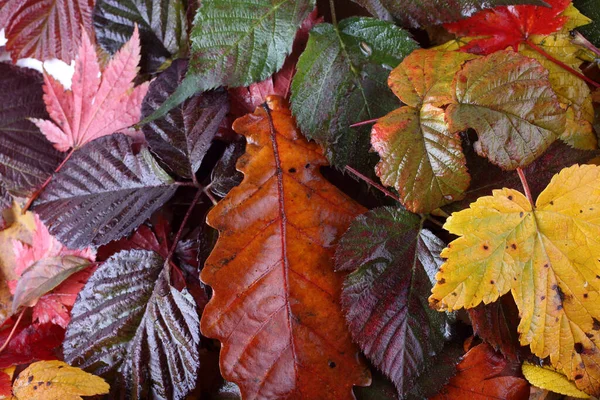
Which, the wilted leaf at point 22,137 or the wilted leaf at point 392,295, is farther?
the wilted leaf at point 22,137

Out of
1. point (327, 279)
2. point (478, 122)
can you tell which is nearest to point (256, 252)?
point (327, 279)

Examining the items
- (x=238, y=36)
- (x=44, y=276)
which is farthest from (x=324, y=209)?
(x=44, y=276)

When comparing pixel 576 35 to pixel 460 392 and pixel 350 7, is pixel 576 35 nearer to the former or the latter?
pixel 350 7

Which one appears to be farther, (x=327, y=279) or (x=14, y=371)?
(x=14, y=371)

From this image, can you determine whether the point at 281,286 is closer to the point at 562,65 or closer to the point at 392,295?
the point at 392,295

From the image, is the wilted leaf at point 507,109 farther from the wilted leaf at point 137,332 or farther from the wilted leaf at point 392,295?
the wilted leaf at point 137,332

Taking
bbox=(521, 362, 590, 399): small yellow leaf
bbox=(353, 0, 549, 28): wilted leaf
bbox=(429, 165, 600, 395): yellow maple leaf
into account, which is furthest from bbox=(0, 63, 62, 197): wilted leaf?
bbox=(521, 362, 590, 399): small yellow leaf

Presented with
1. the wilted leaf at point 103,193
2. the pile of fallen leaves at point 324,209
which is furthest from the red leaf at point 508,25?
the wilted leaf at point 103,193
